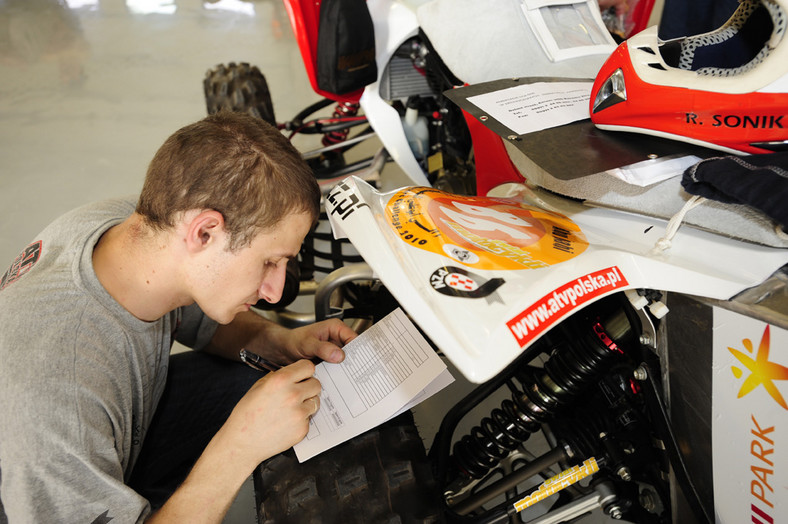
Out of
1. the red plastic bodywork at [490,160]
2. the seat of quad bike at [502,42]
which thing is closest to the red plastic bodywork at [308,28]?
the seat of quad bike at [502,42]

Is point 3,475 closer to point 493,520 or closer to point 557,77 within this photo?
point 493,520

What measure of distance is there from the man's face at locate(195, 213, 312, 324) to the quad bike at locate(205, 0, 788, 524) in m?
0.10

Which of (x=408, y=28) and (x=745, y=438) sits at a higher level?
(x=408, y=28)

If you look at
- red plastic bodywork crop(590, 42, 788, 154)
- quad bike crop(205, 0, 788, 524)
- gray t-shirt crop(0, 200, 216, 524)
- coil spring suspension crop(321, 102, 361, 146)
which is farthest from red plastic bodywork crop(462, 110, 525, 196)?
coil spring suspension crop(321, 102, 361, 146)

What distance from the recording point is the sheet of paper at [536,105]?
3.15ft

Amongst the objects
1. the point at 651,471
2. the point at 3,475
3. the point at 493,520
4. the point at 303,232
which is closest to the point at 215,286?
the point at 303,232

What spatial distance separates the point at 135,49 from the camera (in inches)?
162

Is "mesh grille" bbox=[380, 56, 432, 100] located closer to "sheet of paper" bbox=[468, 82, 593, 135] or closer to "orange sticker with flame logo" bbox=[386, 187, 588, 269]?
"sheet of paper" bbox=[468, 82, 593, 135]

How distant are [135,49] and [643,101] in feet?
13.4

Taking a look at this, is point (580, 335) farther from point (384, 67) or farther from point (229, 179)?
point (384, 67)

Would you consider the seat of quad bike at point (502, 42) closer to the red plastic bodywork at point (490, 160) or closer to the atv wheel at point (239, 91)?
the red plastic bodywork at point (490, 160)

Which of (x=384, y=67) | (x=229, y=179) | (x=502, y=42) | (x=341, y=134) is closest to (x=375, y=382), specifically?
(x=229, y=179)

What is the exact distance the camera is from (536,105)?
1.02 m

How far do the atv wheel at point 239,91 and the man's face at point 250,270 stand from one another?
43.3 inches
